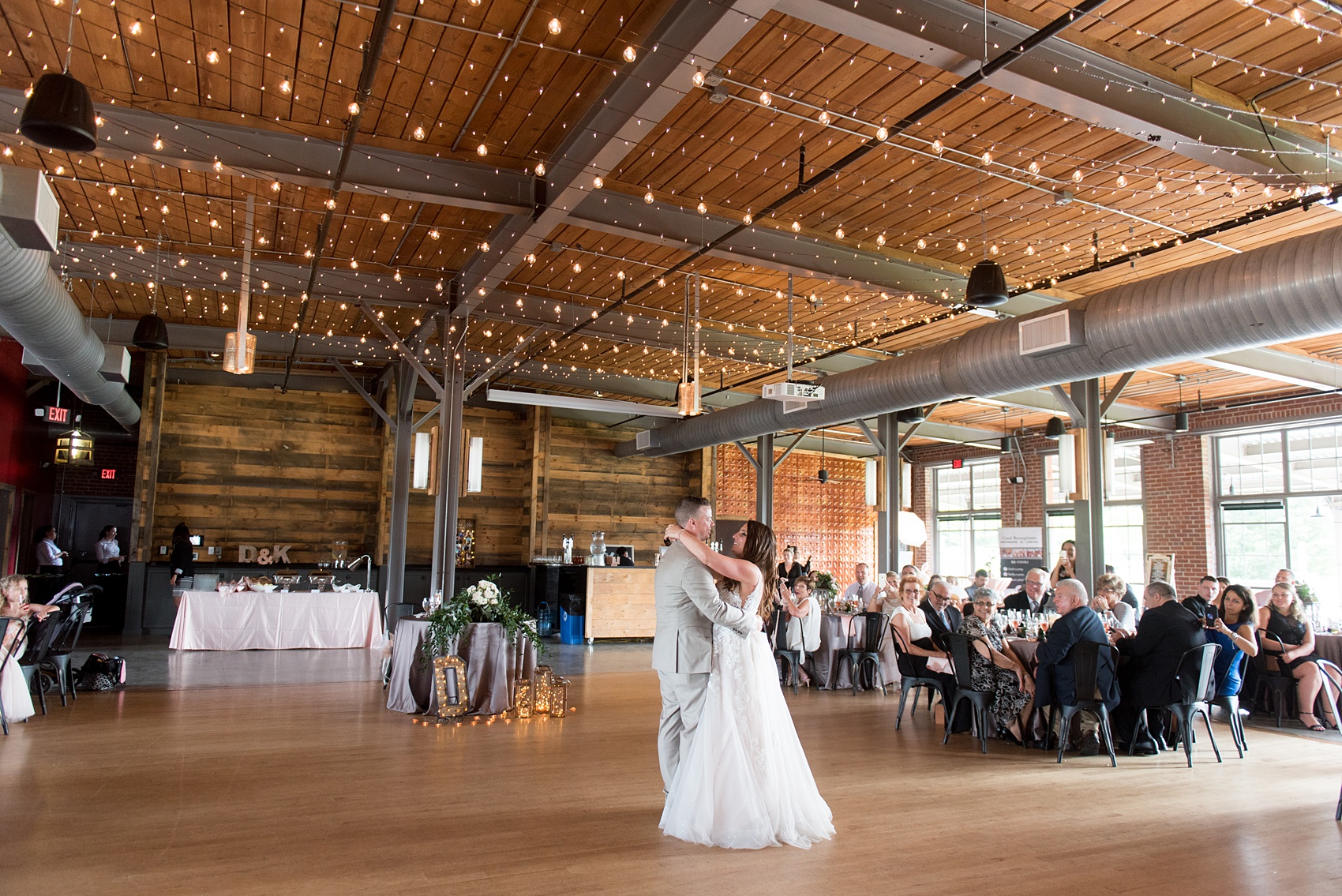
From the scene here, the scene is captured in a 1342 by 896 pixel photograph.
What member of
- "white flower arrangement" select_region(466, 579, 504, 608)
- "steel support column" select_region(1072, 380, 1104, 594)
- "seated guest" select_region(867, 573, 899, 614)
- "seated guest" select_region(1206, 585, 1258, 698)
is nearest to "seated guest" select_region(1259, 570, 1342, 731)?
"seated guest" select_region(1206, 585, 1258, 698)

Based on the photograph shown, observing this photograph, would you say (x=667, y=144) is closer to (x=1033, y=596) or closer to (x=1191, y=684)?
(x=1191, y=684)

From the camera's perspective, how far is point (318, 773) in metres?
5.44

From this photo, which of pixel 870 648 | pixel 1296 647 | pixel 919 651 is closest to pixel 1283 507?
pixel 1296 647

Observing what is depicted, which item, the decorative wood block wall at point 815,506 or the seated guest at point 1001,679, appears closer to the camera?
the seated guest at point 1001,679

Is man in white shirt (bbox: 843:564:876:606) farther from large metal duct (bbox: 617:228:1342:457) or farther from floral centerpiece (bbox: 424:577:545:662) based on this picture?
floral centerpiece (bbox: 424:577:545:662)

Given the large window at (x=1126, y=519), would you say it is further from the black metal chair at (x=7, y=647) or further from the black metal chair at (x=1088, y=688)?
the black metal chair at (x=7, y=647)

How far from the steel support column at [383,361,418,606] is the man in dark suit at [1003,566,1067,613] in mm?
8763

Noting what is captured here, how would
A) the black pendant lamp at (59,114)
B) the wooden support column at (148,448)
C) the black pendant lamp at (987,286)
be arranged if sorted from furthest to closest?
the wooden support column at (148,448), the black pendant lamp at (987,286), the black pendant lamp at (59,114)

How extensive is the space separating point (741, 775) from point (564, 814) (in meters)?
1.06

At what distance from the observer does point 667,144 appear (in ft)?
21.9

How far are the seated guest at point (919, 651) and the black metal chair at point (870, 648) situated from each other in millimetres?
812

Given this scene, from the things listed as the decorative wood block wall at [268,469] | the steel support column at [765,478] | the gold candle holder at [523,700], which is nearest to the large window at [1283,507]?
the steel support column at [765,478]

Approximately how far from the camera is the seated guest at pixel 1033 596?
29.9 feet

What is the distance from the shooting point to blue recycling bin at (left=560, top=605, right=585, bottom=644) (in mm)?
15047
